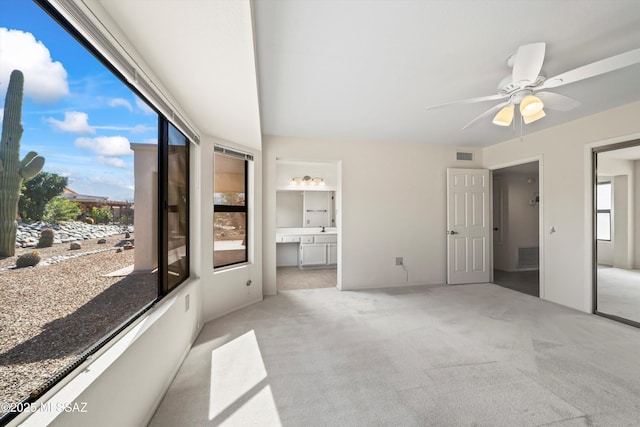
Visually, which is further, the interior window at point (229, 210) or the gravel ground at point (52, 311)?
the interior window at point (229, 210)

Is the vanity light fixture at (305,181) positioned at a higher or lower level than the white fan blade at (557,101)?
lower

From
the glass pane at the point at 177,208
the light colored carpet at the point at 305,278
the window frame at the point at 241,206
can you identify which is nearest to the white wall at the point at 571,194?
the light colored carpet at the point at 305,278

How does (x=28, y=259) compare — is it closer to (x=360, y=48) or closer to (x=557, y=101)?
(x=360, y=48)

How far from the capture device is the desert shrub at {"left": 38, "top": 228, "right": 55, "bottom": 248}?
86 cm

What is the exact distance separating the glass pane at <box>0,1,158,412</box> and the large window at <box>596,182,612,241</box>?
4916 mm

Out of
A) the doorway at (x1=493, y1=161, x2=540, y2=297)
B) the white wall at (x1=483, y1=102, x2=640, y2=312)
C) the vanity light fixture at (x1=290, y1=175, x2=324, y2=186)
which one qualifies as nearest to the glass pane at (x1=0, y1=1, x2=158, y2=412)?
the vanity light fixture at (x1=290, y1=175, x2=324, y2=186)

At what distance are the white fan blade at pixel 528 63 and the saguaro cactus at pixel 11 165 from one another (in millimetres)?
2324

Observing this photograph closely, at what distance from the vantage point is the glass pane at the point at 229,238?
9.68 feet

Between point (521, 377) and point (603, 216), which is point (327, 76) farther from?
point (603, 216)

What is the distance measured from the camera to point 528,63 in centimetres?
158

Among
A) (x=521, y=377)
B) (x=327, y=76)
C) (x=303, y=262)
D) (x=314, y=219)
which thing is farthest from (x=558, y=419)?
(x=314, y=219)

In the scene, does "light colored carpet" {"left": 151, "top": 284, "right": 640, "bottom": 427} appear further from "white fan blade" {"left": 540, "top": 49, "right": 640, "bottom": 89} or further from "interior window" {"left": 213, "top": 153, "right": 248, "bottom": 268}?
"white fan blade" {"left": 540, "top": 49, "right": 640, "bottom": 89}

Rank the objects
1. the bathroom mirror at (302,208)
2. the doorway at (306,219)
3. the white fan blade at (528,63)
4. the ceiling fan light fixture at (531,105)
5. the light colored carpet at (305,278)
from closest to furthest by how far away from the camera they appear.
Answer: the white fan blade at (528,63) → the ceiling fan light fixture at (531,105) → the light colored carpet at (305,278) → the doorway at (306,219) → the bathroom mirror at (302,208)

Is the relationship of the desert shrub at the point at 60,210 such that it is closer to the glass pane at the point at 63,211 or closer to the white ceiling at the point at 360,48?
the glass pane at the point at 63,211
